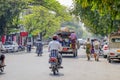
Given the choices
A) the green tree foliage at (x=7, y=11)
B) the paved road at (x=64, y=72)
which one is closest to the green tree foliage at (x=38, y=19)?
the green tree foliage at (x=7, y=11)

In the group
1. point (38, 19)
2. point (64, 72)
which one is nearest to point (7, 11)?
point (64, 72)

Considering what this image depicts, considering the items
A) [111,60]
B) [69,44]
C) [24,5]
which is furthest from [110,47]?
[24,5]

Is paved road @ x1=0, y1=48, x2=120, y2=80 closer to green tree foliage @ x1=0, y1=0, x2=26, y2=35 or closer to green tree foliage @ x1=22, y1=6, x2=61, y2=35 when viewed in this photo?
green tree foliage @ x1=0, y1=0, x2=26, y2=35

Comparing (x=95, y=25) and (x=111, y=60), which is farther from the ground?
(x=95, y=25)

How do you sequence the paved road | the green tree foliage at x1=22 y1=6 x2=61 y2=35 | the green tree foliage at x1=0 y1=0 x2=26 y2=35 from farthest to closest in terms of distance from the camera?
the green tree foliage at x1=22 y1=6 x2=61 y2=35 → the green tree foliage at x1=0 y1=0 x2=26 y2=35 → the paved road

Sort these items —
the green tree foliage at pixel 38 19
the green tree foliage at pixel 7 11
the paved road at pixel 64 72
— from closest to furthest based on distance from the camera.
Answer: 1. the paved road at pixel 64 72
2. the green tree foliage at pixel 7 11
3. the green tree foliage at pixel 38 19

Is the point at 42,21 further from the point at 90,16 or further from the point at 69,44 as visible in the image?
the point at 69,44

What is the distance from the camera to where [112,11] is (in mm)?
10469

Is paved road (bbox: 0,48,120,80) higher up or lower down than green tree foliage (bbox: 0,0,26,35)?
lower down

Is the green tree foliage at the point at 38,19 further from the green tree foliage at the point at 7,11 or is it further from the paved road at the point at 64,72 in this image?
the paved road at the point at 64,72

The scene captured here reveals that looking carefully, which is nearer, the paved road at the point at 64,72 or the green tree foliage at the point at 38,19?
the paved road at the point at 64,72

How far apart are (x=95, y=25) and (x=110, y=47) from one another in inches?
638

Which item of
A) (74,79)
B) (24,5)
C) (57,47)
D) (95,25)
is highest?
(24,5)

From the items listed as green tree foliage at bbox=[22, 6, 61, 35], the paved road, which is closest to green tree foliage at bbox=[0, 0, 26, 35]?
the paved road
